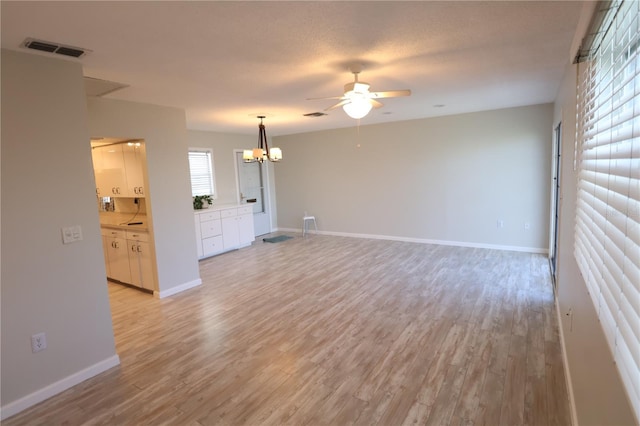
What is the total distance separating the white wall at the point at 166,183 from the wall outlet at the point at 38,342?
1810mm

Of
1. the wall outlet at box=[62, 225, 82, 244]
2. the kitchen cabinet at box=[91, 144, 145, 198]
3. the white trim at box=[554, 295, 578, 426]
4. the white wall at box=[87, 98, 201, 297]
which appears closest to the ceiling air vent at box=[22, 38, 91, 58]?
the wall outlet at box=[62, 225, 82, 244]

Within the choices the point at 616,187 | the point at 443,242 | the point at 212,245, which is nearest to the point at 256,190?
the point at 212,245

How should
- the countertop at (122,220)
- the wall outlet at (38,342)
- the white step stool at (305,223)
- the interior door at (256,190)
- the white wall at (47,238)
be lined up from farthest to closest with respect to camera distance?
the white step stool at (305,223) → the interior door at (256,190) → the countertop at (122,220) → the wall outlet at (38,342) → the white wall at (47,238)

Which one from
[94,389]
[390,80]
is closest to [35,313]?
[94,389]

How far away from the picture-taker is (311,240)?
7293 millimetres

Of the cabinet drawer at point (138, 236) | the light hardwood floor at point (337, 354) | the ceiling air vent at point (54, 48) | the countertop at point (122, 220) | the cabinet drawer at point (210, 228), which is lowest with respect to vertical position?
the light hardwood floor at point (337, 354)

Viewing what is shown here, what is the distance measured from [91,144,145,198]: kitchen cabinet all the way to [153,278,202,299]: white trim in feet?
4.17

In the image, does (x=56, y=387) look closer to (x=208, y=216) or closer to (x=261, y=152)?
(x=261, y=152)

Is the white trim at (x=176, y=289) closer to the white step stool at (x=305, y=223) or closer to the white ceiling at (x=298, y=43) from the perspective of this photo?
the white ceiling at (x=298, y=43)

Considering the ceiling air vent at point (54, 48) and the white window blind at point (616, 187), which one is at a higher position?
the ceiling air vent at point (54, 48)

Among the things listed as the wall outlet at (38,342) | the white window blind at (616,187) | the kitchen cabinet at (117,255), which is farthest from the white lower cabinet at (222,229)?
the white window blind at (616,187)

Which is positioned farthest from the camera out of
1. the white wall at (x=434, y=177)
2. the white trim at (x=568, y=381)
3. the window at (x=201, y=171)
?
the window at (x=201, y=171)

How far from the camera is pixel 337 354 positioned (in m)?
2.82

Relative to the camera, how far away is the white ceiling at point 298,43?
185cm
